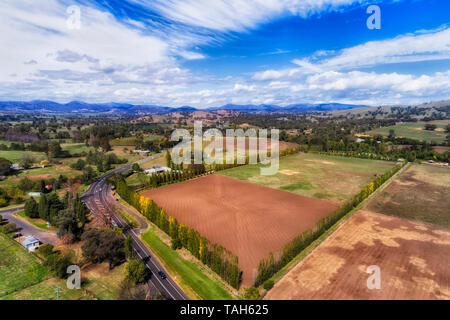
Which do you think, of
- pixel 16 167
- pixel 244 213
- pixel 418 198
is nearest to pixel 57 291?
pixel 244 213

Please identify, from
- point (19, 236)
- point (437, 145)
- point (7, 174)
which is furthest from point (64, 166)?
point (437, 145)

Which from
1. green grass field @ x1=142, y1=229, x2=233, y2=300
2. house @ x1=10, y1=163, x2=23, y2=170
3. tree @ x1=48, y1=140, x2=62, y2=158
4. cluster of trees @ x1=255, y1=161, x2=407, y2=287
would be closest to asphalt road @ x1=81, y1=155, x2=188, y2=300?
green grass field @ x1=142, y1=229, x2=233, y2=300

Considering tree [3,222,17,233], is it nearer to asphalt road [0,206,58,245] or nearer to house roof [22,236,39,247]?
asphalt road [0,206,58,245]

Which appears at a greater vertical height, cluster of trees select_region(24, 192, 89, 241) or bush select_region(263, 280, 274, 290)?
cluster of trees select_region(24, 192, 89, 241)

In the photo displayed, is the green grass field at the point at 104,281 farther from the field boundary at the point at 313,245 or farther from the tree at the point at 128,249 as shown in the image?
the field boundary at the point at 313,245
